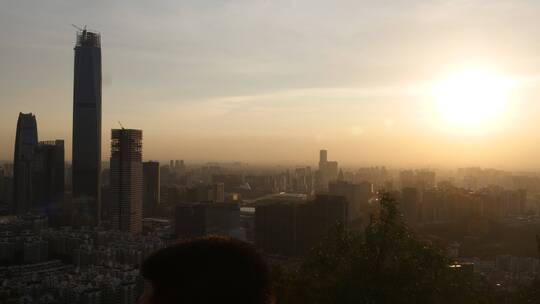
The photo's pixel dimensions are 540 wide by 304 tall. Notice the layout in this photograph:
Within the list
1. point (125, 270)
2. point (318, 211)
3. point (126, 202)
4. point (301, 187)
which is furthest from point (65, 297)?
point (301, 187)

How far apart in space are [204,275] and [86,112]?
34.1 metres

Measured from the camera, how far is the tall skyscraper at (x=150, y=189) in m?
31.1

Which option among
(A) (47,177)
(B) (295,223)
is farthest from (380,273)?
(A) (47,177)

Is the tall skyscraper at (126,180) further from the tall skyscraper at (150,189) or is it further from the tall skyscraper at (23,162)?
the tall skyscraper at (23,162)

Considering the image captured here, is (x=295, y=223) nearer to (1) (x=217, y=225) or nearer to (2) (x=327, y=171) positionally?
(1) (x=217, y=225)

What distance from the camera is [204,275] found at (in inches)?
26.4

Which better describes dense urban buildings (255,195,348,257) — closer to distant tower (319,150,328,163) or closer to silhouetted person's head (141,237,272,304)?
silhouetted person's head (141,237,272,304)

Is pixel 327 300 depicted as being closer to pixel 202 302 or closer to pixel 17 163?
pixel 202 302

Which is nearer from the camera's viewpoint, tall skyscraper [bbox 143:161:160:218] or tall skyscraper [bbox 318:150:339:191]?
tall skyscraper [bbox 143:161:160:218]

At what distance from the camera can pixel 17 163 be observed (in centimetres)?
2991

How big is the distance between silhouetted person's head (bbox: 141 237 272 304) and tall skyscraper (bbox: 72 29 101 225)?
31949 millimetres

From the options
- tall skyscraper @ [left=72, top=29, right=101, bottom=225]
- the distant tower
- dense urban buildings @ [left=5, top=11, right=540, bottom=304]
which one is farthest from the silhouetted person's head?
the distant tower

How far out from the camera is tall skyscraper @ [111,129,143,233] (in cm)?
2577

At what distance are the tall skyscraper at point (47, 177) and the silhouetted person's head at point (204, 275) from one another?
99.5 ft
